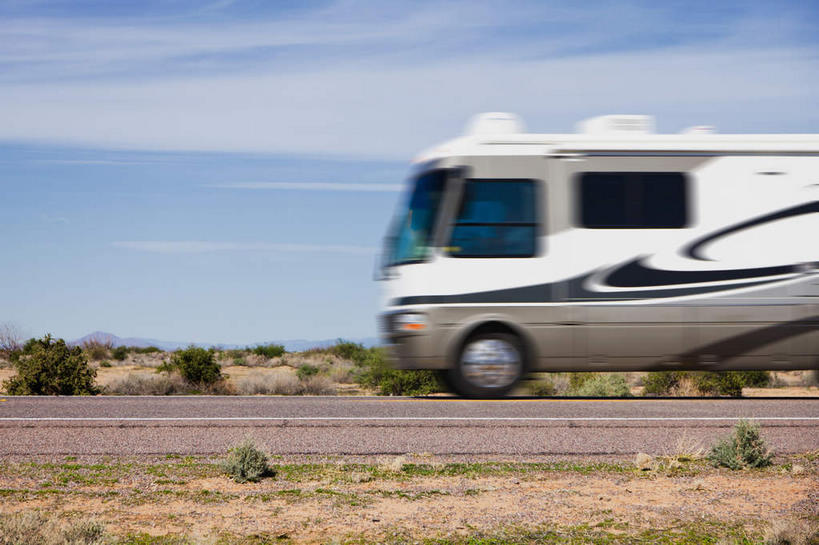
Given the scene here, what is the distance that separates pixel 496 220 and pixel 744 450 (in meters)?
5.40

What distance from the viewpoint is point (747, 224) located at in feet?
30.8

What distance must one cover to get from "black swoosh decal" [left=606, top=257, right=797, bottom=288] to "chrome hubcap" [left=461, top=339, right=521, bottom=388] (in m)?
1.21

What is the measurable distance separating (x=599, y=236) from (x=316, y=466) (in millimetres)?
5125

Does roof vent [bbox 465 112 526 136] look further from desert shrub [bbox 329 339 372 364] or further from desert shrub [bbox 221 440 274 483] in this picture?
desert shrub [bbox 329 339 372 364]

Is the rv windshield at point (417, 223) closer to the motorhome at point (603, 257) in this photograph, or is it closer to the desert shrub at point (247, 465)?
the motorhome at point (603, 257)

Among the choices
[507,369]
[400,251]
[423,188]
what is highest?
[423,188]

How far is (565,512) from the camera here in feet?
33.4

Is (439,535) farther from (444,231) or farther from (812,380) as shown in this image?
(812,380)

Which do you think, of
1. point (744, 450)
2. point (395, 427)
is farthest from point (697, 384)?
point (395, 427)

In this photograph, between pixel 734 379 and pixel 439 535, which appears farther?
pixel 734 379

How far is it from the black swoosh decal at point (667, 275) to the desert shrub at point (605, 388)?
15610mm

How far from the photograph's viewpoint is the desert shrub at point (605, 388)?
24.5 m

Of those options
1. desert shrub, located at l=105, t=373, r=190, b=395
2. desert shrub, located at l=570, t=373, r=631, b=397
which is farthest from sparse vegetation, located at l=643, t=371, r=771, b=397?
desert shrub, located at l=105, t=373, r=190, b=395

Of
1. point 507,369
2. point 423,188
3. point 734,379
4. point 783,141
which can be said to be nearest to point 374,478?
point 507,369
